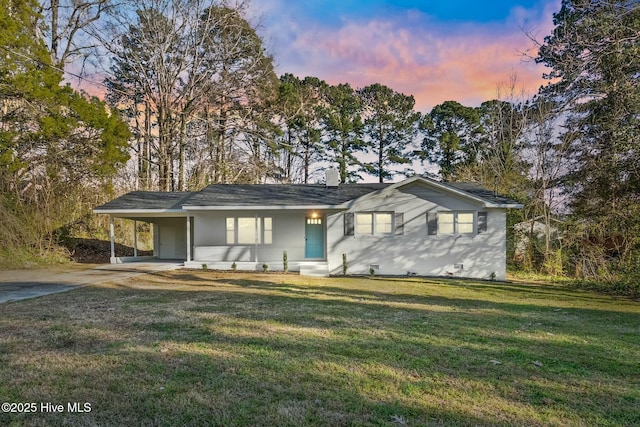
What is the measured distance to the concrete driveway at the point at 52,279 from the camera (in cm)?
898

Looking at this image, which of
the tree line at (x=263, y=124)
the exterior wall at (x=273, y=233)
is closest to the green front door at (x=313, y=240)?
the exterior wall at (x=273, y=233)

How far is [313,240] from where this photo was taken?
55.2 ft

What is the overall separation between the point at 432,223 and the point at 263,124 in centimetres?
1603

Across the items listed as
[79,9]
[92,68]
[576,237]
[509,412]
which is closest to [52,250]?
[92,68]

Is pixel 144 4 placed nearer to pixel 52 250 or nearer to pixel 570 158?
pixel 52 250

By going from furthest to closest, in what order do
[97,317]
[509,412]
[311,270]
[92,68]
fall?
[92,68], [311,270], [97,317], [509,412]

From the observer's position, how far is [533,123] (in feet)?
69.9

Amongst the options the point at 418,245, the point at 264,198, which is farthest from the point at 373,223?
the point at 264,198

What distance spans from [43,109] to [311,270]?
1296 centimetres

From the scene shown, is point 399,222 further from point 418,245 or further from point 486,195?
point 486,195

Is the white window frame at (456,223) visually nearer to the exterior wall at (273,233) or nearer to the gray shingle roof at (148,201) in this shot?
the exterior wall at (273,233)

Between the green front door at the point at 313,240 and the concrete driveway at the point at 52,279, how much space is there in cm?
529

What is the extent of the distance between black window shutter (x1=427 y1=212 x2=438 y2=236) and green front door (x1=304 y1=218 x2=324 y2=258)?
174 inches

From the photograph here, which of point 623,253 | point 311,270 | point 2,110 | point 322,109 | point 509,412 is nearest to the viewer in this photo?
point 509,412
